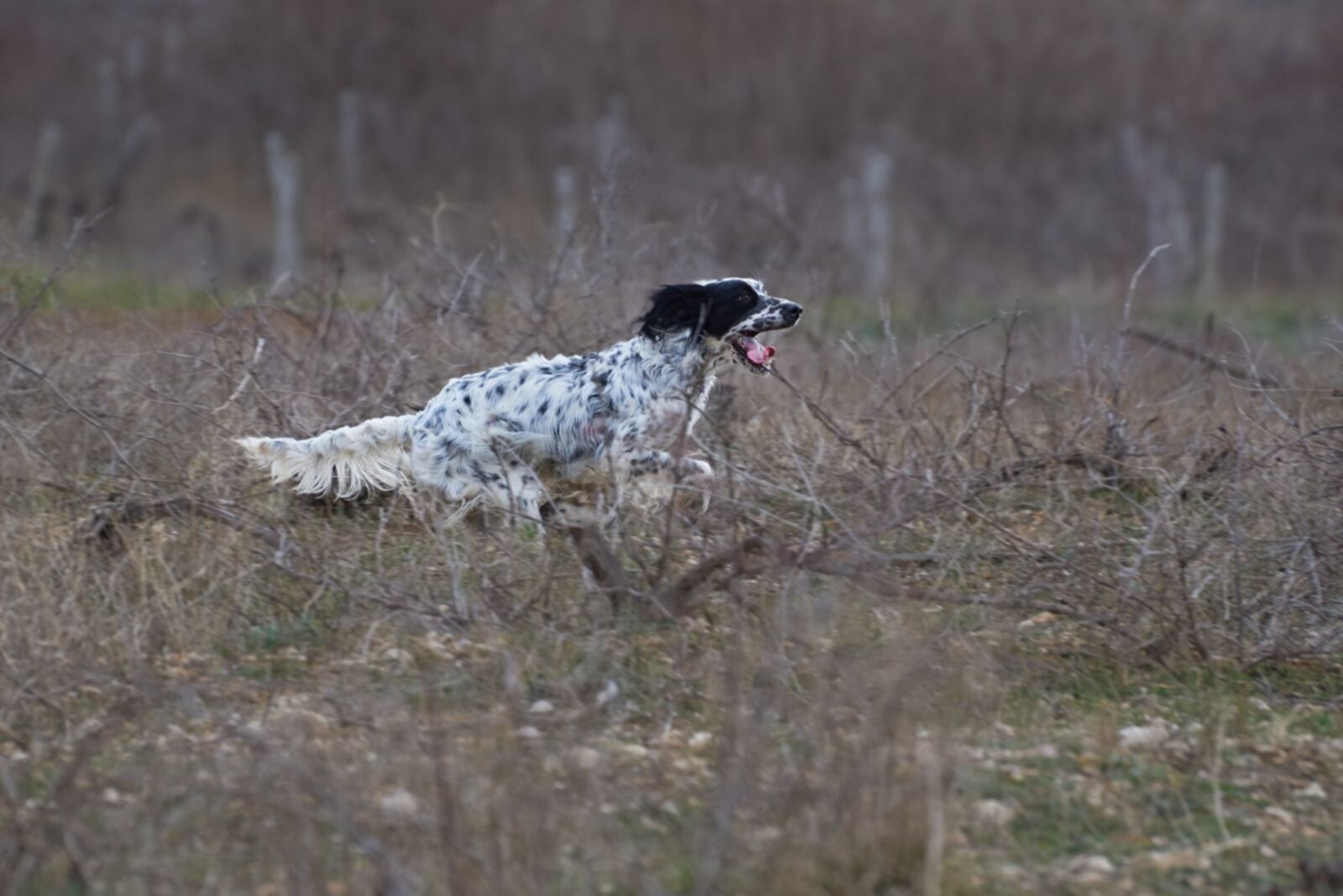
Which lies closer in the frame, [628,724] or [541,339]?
[628,724]

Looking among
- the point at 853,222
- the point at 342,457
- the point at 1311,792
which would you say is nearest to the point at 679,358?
the point at 342,457

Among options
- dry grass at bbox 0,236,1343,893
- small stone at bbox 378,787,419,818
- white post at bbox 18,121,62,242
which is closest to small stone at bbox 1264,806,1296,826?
dry grass at bbox 0,236,1343,893

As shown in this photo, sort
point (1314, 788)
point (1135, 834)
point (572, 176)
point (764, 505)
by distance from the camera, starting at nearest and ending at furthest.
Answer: point (1135, 834), point (1314, 788), point (764, 505), point (572, 176)

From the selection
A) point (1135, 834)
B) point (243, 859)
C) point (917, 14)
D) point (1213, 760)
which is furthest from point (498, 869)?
point (917, 14)

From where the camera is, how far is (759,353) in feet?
20.6

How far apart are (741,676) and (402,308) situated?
147 inches

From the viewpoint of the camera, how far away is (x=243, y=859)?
3.70 m

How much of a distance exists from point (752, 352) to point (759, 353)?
0.11 feet

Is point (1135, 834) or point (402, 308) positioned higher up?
point (402, 308)

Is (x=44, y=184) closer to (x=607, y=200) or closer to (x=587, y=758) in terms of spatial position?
(x=607, y=200)

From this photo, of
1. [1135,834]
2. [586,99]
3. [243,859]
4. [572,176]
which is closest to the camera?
[243,859]

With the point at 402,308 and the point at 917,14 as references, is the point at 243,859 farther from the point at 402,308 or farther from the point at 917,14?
the point at 917,14

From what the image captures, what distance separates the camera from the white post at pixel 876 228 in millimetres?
17656

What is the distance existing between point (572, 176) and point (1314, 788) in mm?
16873
